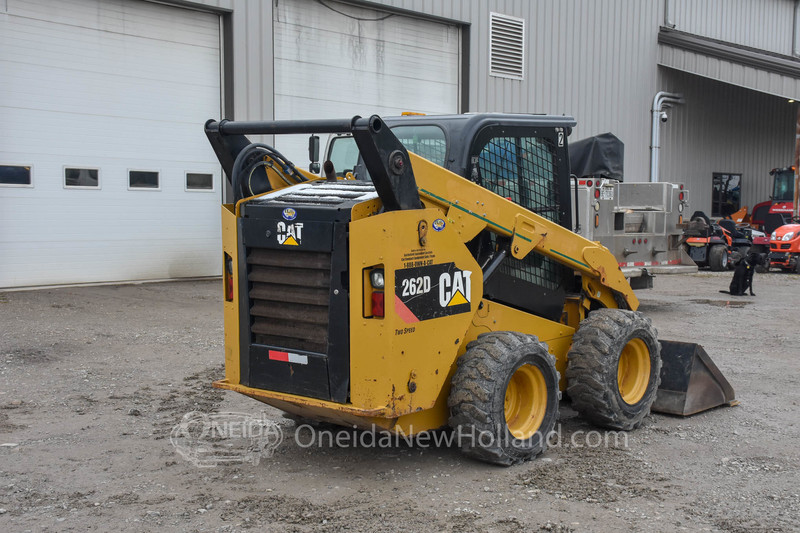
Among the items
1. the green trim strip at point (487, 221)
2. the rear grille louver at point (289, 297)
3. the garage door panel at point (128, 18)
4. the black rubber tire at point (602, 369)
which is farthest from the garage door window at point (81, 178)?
the black rubber tire at point (602, 369)

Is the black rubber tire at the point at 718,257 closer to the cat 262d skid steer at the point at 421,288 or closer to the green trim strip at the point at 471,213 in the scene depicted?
the cat 262d skid steer at the point at 421,288

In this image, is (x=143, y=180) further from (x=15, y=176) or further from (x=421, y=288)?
(x=421, y=288)

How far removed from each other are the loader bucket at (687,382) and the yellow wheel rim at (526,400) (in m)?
1.65

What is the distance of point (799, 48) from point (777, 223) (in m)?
8.97

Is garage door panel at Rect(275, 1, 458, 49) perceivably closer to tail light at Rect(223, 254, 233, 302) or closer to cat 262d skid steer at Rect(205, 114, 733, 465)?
cat 262d skid steer at Rect(205, 114, 733, 465)

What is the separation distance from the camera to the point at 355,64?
17.1 metres

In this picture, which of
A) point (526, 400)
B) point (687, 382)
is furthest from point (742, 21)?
point (526, 400)

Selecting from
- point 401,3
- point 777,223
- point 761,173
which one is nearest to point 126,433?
point 401,3

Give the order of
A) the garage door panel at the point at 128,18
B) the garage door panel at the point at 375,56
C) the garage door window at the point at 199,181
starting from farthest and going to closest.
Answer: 1. the garage door panel at the point at 375,56
2. the garage door window at the point at 199,181
3. the garage door panel at the point at 128,18

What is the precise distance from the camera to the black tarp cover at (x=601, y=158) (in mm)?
12898

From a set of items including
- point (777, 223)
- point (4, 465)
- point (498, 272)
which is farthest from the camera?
point (777, 223)

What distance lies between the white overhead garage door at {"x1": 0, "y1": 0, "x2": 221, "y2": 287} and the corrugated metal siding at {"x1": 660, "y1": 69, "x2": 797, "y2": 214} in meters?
14.3

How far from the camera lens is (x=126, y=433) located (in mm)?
6258

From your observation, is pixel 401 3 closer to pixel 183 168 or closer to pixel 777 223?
pixel 183 168
